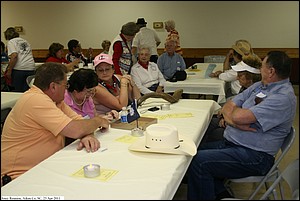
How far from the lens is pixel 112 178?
3.87 feet

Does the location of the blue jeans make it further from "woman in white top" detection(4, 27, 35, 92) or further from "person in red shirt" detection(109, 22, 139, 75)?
"woman in white top" detection(4, 27, 35, 92)

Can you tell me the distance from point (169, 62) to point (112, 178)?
2.80m

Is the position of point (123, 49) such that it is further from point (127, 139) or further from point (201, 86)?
point (127, 139)

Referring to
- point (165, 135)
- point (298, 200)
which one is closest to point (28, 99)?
point (165, 135)

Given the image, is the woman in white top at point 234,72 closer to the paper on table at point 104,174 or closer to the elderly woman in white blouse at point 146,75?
the elderly woman in white blouse at point 146,75

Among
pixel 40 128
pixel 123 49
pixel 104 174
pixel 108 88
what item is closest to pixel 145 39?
pixel 123 49

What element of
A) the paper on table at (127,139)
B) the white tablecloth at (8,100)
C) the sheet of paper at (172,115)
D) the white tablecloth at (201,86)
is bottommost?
the white tablecloth at (201,86)

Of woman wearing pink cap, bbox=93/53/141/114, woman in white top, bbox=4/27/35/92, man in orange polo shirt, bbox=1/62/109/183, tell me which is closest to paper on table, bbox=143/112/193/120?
woman wearing pink cap, bbox=93/53/141/114

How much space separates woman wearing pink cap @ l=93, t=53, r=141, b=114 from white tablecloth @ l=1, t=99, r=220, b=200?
2.14 feet

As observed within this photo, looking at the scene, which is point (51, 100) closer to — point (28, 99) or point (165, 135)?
point (28, 99)

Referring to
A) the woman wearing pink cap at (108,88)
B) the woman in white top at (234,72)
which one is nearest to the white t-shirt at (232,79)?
the woman in white top at (234,72)

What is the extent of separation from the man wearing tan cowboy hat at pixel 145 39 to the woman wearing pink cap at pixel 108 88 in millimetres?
1055

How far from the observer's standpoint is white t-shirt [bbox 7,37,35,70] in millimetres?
4000

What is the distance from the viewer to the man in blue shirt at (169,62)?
3816mm
